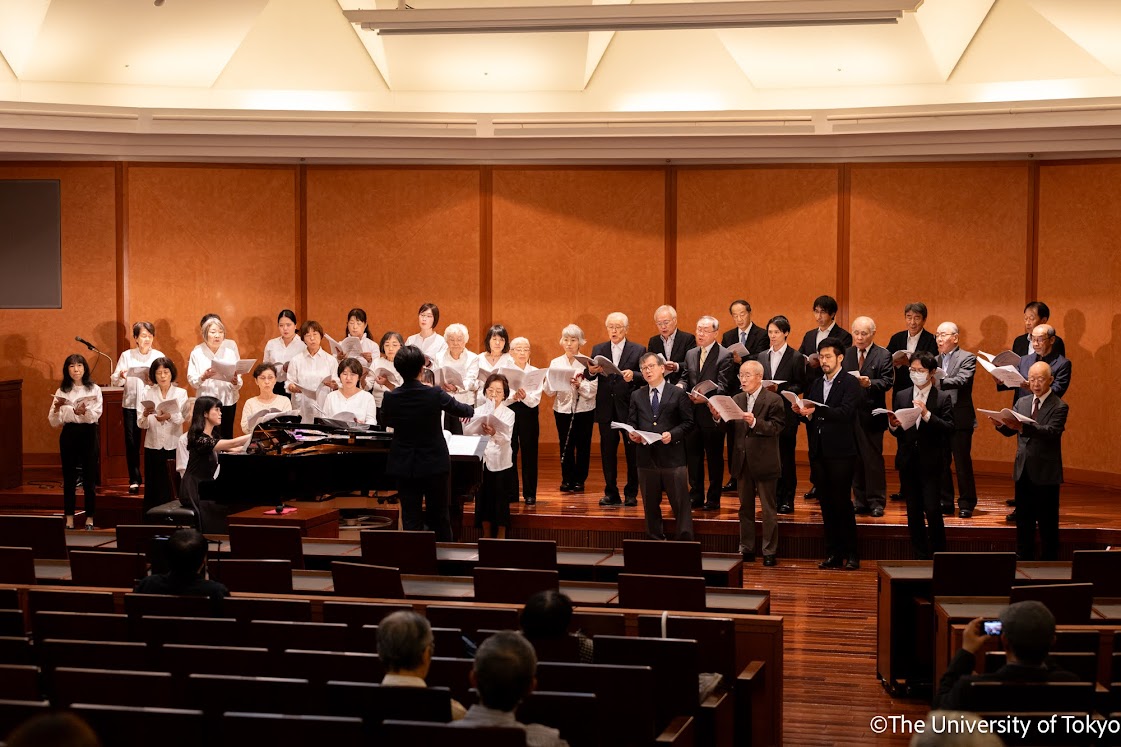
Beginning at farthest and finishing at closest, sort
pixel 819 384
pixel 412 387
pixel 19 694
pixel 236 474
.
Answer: pixel 819 384 → pixel 236 474 → pixel 412 387 → pixel 19 694

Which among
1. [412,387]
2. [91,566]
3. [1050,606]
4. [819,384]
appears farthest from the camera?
[819,384]

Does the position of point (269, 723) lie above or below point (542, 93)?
below

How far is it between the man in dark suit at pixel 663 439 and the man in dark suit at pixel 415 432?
1290mm

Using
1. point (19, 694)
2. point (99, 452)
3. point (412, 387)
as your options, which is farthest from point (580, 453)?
point (19, 694)

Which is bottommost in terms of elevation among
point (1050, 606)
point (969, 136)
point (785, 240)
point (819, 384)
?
point (1050, 606)

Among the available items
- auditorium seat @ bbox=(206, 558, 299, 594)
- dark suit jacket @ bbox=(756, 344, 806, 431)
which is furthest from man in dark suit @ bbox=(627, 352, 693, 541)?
auditorium seat @ bbox=(206, 558, 299, 594)

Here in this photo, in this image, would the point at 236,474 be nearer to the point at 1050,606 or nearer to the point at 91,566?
the point at 91,566

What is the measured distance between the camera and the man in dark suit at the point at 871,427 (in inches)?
327

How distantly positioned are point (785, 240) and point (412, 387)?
214 inches

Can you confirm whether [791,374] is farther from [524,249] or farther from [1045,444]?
[524,249]

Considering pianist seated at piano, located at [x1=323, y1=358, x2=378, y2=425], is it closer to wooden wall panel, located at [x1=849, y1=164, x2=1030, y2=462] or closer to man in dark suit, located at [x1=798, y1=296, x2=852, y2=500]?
man in dark suit, located at [x1=798, y1=296, x2=852, y2=500]

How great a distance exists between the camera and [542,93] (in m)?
11.1

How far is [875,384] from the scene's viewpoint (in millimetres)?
8336

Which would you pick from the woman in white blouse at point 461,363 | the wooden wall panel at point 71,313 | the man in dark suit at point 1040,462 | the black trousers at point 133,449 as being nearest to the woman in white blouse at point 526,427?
the woman in white blouse at point 461,363
